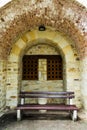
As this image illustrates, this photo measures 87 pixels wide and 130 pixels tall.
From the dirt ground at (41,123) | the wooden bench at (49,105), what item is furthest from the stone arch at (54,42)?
the dirt ground at (41,123)

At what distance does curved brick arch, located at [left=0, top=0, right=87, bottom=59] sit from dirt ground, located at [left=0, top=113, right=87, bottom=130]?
Result: 187cm

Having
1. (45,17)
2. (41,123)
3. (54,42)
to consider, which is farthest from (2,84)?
(45,17)

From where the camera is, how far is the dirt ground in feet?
16.3

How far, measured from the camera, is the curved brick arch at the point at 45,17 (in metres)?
5.29

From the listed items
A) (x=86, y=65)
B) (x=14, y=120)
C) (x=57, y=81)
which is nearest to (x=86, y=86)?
(x=86, y=65)

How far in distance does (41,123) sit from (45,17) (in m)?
2.73

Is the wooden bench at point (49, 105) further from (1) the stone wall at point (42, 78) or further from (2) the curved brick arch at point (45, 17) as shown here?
(2) the curved brick arch at point (45, 17)

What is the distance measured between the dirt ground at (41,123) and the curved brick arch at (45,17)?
6.14 feet

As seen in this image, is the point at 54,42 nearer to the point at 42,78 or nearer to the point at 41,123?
the point at 42,78

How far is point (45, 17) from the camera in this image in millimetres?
5664

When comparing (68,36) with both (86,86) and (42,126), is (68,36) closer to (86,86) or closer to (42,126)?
(86,86)

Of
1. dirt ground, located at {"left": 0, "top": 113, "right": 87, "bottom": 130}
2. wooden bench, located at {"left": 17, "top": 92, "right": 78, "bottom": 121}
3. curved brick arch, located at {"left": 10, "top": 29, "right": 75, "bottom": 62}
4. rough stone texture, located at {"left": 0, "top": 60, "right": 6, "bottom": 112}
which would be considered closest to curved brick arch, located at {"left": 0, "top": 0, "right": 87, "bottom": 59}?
rough stone texture, located at {"left": 0, "top": 60, "right": 6, "bottom": 112}

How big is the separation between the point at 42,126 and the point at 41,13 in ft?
9.24

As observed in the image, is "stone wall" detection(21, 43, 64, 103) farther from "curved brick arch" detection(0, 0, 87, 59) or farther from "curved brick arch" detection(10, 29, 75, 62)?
"curved brick arch" detection(0, 0, 87, 59)
